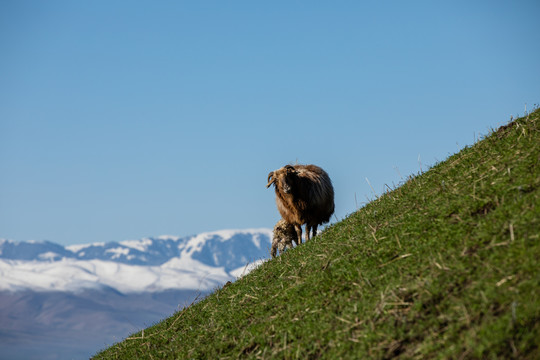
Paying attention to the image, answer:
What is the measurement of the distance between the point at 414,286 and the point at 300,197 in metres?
12.5

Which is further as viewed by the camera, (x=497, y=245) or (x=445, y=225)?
(x=445, y=225)

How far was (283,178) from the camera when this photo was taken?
21.0 metres

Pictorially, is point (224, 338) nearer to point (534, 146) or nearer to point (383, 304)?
point (383, 304)

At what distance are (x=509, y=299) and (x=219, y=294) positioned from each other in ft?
29.8

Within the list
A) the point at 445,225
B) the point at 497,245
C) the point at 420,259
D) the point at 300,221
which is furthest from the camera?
the point at 300,221

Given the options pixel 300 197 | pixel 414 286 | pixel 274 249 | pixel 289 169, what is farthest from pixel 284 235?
pixel 414 286

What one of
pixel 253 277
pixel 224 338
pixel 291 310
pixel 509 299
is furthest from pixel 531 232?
pixel 253 277

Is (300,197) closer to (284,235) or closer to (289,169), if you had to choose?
(289,169)

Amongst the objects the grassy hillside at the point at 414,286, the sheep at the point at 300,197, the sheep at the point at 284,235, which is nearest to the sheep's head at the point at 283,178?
the sheep at the point at 300,197

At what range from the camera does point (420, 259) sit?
10023 mm

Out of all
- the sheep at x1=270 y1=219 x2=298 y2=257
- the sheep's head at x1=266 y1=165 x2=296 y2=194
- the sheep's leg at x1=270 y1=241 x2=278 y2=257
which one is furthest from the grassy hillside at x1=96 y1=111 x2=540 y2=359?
the sheep at x1=270 y1=219 x2=298 y2=257

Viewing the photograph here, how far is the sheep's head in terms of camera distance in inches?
828

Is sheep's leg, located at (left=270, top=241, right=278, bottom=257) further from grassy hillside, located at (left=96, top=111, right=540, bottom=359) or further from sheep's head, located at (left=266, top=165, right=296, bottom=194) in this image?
grassy hillside, located at (left=96, top=111, right=540, bottom=359)

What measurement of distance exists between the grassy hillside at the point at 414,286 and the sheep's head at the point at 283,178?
5.95 meters
